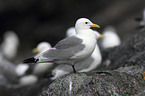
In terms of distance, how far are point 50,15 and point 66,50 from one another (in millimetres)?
12954

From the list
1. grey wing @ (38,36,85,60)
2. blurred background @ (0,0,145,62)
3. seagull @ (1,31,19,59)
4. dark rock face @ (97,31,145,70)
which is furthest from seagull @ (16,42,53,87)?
blurred background @ (0,0,145,62)

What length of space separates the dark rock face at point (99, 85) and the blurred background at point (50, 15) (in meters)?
12.1

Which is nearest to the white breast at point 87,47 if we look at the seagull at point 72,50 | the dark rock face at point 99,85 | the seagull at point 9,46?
the seagull at point 72,50

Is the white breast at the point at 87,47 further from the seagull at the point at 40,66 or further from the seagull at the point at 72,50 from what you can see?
the seagull at the point at 40,66

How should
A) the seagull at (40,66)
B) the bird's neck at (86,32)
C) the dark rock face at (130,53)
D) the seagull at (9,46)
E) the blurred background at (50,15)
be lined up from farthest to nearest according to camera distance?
the blurred background at (50,15) < the seagull at (9,46) < the seagull at (40,66) < the dark rock face at (130,53) < the bird's neck at (86,32)

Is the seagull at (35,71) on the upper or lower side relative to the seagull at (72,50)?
upper

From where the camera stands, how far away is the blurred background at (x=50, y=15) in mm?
15953

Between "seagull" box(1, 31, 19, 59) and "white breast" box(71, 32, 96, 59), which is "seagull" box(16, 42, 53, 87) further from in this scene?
"seagull" box(1, 31, 19, 59)

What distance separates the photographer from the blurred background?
15953 millimetres

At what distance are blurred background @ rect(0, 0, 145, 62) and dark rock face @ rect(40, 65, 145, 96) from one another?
12096 mm

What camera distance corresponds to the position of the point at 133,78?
12.3ft

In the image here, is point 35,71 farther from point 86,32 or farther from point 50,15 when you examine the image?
point 50,15

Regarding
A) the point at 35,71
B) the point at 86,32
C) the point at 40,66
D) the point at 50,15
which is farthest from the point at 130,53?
the point at 50,15

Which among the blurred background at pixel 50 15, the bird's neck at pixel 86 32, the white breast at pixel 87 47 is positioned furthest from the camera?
the blurred background at pixel 50 15
